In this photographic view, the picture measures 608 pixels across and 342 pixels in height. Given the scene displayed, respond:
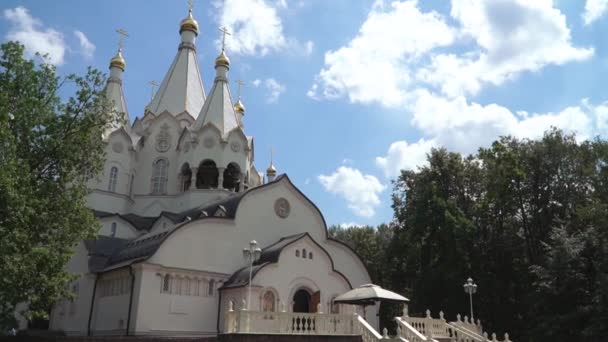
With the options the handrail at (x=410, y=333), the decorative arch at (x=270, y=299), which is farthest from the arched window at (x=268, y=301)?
the handrail at (x=410, y=333)

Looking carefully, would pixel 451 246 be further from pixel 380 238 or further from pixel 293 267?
pixel 380 238

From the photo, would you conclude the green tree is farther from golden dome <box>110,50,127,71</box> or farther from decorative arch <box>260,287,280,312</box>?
golden dome <box>110,50,127,71</box>

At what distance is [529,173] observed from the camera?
32.7 metres

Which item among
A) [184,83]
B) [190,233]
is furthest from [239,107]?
[190,233]

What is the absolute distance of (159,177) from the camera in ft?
118

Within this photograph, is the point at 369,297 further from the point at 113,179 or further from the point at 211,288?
the point at 113,179

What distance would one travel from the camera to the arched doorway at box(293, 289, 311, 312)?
2534 cm

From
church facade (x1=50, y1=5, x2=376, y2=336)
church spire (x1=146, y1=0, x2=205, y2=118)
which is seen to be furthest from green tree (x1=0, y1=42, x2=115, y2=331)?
church spire (x1=146, y1=0, x2=205, y2=118)

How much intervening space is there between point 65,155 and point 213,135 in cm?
1545

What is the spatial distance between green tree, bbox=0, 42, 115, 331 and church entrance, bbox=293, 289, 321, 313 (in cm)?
984

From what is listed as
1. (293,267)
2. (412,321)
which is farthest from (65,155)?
(412,321)

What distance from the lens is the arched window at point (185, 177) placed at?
3481 centimetres

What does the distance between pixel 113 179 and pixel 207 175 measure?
228 inches

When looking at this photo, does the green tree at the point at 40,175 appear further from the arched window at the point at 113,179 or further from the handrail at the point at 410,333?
the arched window at the point at 113,179
